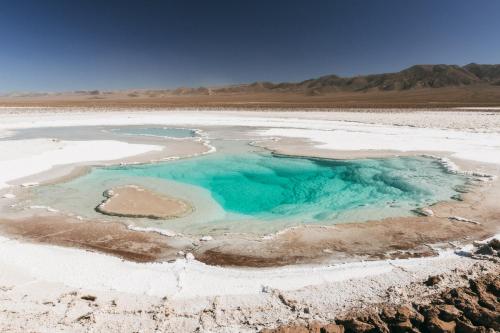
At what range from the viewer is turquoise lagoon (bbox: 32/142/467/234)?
6715 millimetres

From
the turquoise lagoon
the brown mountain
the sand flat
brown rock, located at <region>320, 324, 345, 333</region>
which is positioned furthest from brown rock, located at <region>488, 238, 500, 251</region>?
the brown mountain

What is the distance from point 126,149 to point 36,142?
11.5 feet

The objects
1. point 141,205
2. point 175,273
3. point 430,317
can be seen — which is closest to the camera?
point 430,317

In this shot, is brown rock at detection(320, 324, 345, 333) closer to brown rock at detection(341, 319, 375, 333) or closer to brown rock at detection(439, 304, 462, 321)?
brown rock at detection(341, 319, 375, 333)

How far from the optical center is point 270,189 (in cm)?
941

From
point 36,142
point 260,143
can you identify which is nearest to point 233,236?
point 260,143

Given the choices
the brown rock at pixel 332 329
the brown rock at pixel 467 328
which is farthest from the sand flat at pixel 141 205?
the brown rock at pixel 467 328

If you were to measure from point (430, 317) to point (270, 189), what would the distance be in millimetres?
6049

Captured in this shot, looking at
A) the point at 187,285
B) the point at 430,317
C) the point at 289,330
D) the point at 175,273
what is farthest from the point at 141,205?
the point at 430,317

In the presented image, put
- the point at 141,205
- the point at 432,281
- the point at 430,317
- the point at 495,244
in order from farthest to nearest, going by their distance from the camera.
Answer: the point at 141,205 < the point at 495,244 < the point at 432,281 < the point at 430,317

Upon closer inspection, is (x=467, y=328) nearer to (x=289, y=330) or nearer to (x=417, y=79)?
(x=289, y=330)

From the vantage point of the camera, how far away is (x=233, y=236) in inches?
224

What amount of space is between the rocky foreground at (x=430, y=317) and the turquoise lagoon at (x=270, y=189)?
255 centimetres

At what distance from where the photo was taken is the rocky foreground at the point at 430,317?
3422mm
